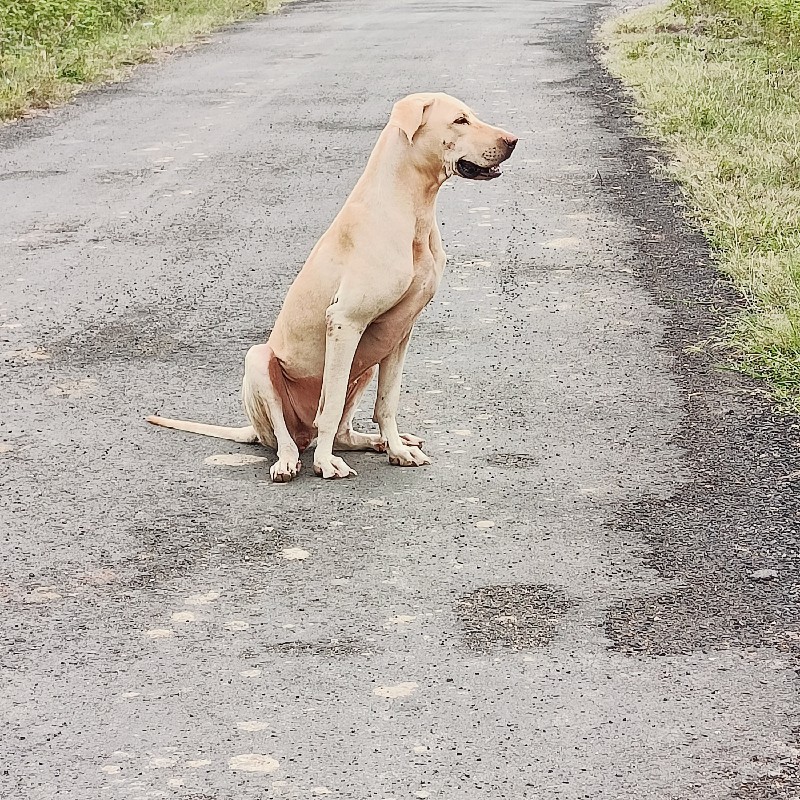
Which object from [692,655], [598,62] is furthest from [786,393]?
[598,62]

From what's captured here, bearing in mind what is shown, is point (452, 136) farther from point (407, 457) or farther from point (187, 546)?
point (187, 546)

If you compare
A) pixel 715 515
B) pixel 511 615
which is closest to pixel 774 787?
pixel 511 615

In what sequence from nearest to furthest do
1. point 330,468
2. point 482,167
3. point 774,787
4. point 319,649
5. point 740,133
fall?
point 774,787, point 319,649, point 482,167, point 330,468, point 740,133

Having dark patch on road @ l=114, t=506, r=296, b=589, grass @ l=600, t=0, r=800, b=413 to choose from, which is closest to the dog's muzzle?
dark patch on road @ l=114, t=506, r=296, b=589

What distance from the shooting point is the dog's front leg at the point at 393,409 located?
15.9 feet

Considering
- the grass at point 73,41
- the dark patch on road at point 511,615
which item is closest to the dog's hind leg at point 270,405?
the dark patch on road at point 511,615

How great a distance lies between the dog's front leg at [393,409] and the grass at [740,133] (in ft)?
4.88

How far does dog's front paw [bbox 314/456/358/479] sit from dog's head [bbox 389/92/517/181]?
104 centimetres

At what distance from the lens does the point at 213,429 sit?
5223mm

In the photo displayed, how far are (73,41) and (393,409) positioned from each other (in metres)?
12.1

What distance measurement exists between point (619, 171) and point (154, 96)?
5300 mm

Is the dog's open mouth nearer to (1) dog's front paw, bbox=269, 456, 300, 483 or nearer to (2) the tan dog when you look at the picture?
(2) the tan dog

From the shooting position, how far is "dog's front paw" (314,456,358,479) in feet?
15.7

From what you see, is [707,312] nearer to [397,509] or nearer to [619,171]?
[397,509]
